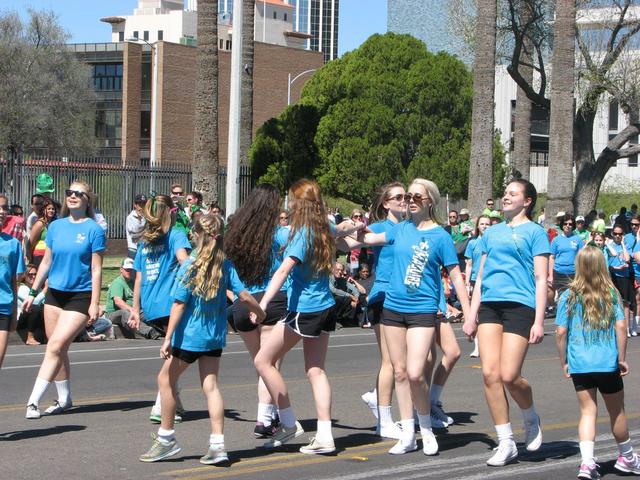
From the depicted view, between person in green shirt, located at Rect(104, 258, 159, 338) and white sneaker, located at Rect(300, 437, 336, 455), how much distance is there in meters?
8.39

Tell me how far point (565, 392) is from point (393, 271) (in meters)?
4.27

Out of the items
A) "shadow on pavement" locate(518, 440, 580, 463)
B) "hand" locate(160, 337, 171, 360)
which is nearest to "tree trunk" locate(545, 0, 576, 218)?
"shadow on pavement" locate(518, 440, 580, 463)

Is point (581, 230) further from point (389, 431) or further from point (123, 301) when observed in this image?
point (389, 431)

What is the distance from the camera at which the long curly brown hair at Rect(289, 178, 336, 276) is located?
793cm

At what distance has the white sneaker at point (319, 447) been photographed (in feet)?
26.1

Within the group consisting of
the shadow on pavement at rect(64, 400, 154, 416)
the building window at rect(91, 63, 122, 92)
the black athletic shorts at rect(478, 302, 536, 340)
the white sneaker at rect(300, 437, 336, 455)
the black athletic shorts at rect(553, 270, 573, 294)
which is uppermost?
the building window at rect(91, 63, 122, 92)

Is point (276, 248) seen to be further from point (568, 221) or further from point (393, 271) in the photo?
point (568, 221)

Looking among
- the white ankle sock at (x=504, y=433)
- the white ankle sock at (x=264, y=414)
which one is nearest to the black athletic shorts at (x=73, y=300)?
the white ankle sock at (x=264, y=414)

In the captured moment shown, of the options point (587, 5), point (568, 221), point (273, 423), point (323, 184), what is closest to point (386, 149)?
A: point (323, 184)

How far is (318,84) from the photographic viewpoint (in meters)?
43.0

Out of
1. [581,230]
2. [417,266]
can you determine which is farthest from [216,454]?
[581,230]

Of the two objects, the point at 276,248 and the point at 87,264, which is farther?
the point at 87,264

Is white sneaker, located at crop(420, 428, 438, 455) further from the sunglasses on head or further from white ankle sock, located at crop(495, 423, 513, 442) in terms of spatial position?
the sunglasses on head

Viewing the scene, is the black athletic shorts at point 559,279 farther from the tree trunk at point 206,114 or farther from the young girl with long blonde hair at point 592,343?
the young girl with long blonde hair at point 592,343
